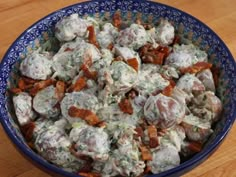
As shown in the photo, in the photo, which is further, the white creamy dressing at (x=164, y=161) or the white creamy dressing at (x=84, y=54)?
the white creamy dressing at (x=84, y=54)

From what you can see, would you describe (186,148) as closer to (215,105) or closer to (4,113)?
(215,105)

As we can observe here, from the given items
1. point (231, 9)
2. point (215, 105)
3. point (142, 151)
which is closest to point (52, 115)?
point (142, 151)

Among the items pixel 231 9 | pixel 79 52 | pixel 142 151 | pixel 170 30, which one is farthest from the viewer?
pixel 231 9

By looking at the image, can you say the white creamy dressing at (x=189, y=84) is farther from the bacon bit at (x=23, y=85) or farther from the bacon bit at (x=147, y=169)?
the bacon bit at (x=23, y=85)

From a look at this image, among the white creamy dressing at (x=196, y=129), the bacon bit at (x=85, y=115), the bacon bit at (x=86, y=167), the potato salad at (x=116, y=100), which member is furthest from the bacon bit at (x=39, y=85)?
the white creamy dressing at (x=196, y=129)

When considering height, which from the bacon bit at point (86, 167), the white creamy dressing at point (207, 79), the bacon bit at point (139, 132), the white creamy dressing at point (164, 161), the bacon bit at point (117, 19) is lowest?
the bacon bit at point (86, 167)

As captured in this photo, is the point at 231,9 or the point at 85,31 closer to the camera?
the point at 85,31

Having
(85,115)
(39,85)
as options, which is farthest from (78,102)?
(39,85)
